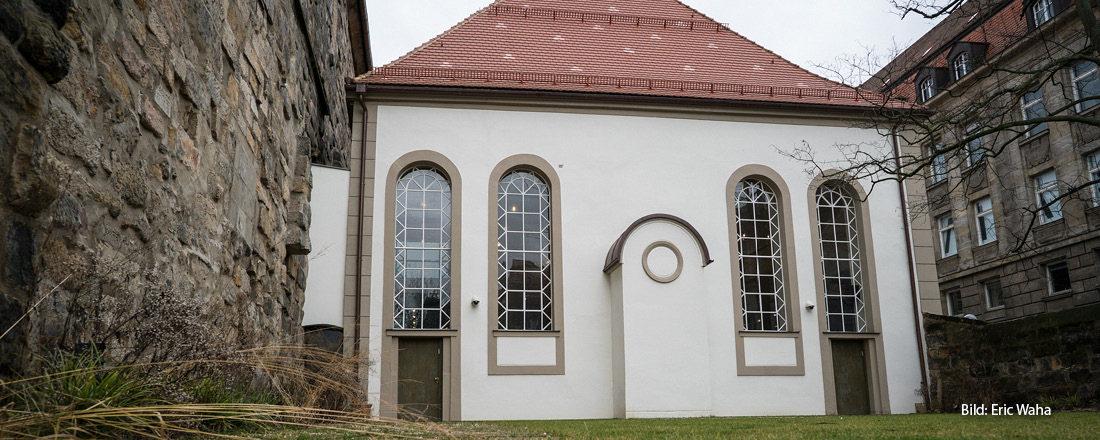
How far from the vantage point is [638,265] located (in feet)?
40.1

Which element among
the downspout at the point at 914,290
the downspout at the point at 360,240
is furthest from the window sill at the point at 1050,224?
the downspout at the point at 360,240

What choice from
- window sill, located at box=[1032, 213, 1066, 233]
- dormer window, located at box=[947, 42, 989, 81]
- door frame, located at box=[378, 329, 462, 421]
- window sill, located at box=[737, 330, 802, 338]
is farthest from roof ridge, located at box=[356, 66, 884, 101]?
dormer window, located at box=[947, 42, 989, 81]

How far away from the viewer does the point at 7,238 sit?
2479 millimetres

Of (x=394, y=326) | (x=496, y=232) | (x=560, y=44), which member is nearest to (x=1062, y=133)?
(x=560, y=44)

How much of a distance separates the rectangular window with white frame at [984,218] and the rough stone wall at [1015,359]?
521 inches

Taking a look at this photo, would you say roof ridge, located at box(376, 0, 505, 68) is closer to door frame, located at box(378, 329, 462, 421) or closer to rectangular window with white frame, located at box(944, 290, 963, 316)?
door frame, located at box(378, 329, 462, 421)

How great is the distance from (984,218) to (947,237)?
201cm

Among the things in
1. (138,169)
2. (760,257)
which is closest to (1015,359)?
(760,257)

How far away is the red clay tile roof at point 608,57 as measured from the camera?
1329 centimetres

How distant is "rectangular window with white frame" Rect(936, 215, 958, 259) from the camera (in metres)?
26.7

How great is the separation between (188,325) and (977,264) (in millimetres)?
26219

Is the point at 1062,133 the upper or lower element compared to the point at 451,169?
upper

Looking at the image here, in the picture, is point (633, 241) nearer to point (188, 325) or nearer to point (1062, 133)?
point (188, 325)

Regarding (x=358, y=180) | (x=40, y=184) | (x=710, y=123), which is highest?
(x=710, y=123)
